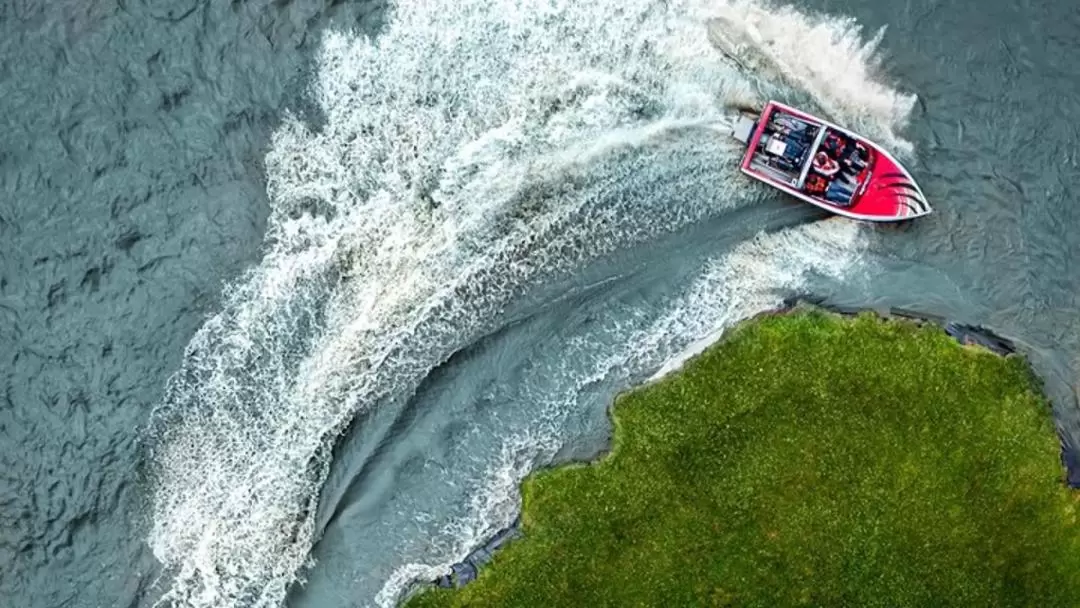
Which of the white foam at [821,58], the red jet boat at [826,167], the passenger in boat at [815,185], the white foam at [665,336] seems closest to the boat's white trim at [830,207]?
the red jet boat at [826,167]

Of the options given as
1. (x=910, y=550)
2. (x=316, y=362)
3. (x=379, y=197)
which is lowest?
(x=910, y=550)

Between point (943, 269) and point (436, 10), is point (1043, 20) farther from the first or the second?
point (436, 10)

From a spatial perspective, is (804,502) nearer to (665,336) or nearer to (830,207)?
(665,336)

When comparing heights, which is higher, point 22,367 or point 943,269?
point 943,269

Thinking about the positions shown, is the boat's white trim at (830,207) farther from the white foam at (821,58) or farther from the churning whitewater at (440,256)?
the white foam at (821,58)

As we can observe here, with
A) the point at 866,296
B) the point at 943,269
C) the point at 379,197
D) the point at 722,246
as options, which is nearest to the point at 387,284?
the point at 379,197

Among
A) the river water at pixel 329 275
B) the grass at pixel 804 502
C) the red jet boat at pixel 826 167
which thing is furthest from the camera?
the river water at pixel 329 275
